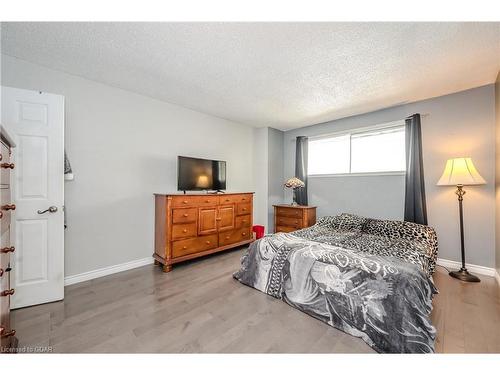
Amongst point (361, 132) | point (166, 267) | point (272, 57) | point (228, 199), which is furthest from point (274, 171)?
point (166, 267)

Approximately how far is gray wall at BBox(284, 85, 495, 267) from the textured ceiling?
10.2 inches

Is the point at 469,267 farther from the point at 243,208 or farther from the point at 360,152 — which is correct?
the point at 243,208

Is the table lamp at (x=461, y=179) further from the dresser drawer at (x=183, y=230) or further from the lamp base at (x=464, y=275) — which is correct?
the dresser drawer at (x=183, y=230)

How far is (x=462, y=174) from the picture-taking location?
8.43ft

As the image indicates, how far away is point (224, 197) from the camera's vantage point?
11.1ft

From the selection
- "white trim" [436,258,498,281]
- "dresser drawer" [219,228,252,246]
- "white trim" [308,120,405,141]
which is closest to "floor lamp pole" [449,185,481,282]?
"white trim" [436,258,498,281]

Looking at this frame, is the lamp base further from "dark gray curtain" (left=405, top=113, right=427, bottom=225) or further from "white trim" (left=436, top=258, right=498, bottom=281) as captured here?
"dark gray curtain" (left=405, top=113, right=427, bottom=225)

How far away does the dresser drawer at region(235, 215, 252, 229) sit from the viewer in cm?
363

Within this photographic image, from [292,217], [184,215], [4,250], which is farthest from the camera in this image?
[292,217]

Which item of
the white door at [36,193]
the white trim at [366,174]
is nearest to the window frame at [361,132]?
the white trim at [366,174]

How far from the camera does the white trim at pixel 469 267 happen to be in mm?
2652

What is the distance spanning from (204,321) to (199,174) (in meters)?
2.18

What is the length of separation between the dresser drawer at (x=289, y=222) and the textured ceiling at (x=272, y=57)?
216 centimetres
